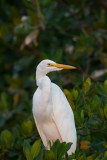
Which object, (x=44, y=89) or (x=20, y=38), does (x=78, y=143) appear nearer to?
(x=44, y=89)

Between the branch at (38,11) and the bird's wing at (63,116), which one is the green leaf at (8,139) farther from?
the branch at (38,11)

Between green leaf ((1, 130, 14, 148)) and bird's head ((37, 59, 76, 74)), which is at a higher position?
bird's head ((37, 59, 76, 74))

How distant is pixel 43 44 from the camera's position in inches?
187

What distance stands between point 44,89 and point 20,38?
2.08 m

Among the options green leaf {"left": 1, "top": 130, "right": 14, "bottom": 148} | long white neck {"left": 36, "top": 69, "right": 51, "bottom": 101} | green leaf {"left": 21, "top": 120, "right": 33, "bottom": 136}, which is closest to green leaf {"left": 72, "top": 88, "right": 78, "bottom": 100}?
long white neck {"left": 36, "top": 69, "right": 51, "bottom": 101}

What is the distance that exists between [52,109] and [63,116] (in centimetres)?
10

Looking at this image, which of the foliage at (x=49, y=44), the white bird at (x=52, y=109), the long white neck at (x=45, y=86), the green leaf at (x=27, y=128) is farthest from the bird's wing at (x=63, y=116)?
the foliage at (x=49, y=44)

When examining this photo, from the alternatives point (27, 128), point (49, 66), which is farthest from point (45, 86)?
point (27, 128)

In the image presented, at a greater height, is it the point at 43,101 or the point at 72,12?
the point at 72,12

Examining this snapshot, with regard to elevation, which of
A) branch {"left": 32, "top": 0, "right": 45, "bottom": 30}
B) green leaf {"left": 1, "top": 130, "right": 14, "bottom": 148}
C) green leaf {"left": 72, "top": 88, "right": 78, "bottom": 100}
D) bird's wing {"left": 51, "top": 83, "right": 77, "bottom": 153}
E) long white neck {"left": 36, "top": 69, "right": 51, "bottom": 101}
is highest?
branch {"left": 32, "top": 0, "right": 45, "bottom": 30}

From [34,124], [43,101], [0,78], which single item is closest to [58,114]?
[43,101]

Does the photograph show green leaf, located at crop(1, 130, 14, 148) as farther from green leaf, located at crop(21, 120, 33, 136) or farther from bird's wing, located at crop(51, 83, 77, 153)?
bird's wing, located at crop(51, 83, 77, 153)

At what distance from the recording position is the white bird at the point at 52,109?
2498 millimetres

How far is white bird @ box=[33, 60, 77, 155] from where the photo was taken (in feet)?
8.20
